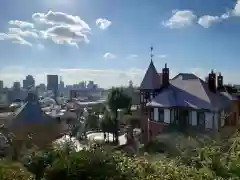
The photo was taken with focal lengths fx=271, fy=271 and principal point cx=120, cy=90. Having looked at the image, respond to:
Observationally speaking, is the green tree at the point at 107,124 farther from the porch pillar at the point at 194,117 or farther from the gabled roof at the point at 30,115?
the porch pillar at the point at 194,117

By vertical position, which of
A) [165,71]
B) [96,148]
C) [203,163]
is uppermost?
[165,71]

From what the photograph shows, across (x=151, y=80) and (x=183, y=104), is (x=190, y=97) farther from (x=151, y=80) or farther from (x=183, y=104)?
(x=151, y=80)

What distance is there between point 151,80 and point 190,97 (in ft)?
12.6

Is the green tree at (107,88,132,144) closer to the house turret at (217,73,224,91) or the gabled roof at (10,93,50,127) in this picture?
the gabled roof at (10,93,50,127)

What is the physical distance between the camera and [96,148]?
4.77 meters

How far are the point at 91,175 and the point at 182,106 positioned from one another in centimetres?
1370

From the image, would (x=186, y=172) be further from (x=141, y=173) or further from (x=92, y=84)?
(x=92, y=84)

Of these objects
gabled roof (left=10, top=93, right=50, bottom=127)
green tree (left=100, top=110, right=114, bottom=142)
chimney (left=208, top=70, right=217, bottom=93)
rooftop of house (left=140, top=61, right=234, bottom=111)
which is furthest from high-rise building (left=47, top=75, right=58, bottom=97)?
chimney (left=208, top=70, right=217, bottom=93)

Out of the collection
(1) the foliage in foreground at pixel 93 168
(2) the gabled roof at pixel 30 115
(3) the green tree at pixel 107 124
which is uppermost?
(1) the foliage in foreground at pixel 93 168

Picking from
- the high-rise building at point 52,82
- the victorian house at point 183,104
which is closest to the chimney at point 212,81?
the victorian house at point 183,104

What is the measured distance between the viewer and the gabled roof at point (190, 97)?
16.9 metres

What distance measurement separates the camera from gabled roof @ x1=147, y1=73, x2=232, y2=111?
1692 cm

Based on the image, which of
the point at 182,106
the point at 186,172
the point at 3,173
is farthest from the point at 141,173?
the point at 182,106

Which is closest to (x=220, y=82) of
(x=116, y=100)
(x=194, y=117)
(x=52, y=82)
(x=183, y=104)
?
(x=183, y=104)
